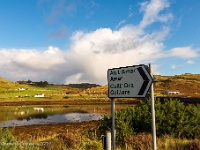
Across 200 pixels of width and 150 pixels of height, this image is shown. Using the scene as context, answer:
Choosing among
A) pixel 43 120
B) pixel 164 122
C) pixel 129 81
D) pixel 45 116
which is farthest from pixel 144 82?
pixel 45 116

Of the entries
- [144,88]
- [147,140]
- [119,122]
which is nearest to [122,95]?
[144,88]

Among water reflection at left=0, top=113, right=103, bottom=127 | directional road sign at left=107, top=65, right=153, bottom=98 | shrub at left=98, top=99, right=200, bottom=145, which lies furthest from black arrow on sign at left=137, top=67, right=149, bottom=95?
water reflection at left=0, top=113, right=103, bottom=127

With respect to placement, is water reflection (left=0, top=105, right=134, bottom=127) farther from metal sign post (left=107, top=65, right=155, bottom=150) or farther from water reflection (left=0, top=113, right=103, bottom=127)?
metal sign post (left=107, top=65, right=155, bottom=150)

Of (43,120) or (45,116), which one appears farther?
(45,116)

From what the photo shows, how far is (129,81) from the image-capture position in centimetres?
632

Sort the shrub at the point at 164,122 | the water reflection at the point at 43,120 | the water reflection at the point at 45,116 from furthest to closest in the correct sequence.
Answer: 1. the water reflection at the point at 45,116
2. the water reflection at the point at 43,120
3. the shrub at the point at 164,122

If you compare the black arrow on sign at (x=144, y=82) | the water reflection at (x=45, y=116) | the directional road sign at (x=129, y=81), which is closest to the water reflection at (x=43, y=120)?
the water reflection at (x=45, y=116)

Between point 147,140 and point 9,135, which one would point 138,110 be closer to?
point 147,140

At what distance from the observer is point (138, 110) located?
1744 cm

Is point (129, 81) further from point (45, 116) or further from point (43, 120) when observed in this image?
point (45, 116)

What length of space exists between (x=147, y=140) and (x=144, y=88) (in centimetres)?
655

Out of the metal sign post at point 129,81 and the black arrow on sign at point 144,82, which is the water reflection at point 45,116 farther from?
the black arrow on sign at point 144,82

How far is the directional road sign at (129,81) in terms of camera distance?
238 inches

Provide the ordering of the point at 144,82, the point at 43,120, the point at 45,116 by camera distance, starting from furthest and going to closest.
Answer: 1. the point at 45,116
2. the point at 43,120
3. the point at 144,82
